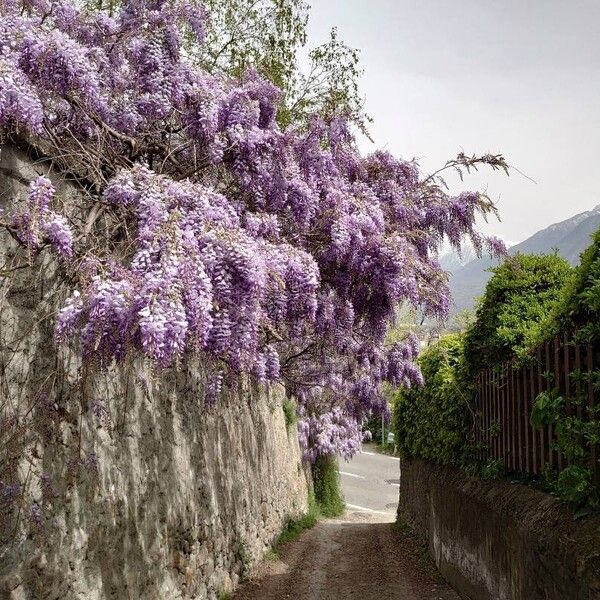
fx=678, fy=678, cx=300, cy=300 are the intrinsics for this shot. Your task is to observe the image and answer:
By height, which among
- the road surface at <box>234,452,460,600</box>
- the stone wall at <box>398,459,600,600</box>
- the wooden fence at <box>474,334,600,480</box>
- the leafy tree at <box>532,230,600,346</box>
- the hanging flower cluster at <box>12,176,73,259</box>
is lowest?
the road surface at <box>234,452,460,600</box>

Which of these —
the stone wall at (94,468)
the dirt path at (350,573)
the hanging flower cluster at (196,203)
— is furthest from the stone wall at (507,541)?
the stone wall at (94,468)

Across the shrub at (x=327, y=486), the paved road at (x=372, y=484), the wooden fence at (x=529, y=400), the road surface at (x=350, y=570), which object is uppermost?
the wooden fence at (x=529, y=400)

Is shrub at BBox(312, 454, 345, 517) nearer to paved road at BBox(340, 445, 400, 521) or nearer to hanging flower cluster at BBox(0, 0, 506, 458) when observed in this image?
paved road at BBox(340, 445, 400, 521)

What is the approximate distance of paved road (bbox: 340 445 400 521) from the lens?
2582 cm

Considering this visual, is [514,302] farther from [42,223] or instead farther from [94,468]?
[42,223]

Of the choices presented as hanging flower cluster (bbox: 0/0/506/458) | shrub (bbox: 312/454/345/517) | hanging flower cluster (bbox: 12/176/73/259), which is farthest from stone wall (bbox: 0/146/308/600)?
shrub (bbox: 312/454/345/517)

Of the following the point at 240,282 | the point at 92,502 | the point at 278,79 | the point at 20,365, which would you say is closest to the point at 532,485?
the point at 240,282

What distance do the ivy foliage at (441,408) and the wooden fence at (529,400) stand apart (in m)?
0.55

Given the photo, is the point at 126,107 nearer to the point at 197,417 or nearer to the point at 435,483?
the point at 197,417

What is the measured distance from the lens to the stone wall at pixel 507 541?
3.99m

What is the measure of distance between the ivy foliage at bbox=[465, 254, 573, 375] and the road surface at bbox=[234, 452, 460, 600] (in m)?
3.16

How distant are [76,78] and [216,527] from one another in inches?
213

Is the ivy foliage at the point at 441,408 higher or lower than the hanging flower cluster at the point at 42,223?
lower

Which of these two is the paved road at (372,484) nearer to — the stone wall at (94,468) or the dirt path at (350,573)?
the dirt path at (350,573)
